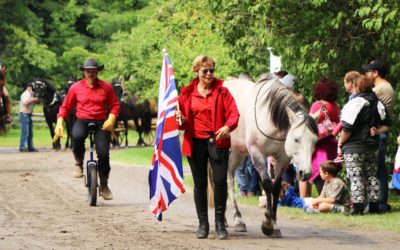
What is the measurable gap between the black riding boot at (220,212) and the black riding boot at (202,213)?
128 mm

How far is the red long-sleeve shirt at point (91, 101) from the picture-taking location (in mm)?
18484

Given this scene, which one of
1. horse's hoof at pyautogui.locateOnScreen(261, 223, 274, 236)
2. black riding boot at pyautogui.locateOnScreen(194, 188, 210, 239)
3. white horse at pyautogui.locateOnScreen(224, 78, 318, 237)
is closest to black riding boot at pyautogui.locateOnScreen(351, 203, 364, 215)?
white horse at pyautogui.locateOnScreen(224, 78, 318, 237)

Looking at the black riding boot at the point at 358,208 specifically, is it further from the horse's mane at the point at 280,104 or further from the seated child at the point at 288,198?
the horse's mane at the point at 280,104

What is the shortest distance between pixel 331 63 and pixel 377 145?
3400mm

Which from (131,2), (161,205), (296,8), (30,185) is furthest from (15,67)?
(161,205)

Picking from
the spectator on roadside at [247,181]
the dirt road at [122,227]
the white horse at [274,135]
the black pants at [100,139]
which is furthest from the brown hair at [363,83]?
the black pants at [100,139]

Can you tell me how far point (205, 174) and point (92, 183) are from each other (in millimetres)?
4448

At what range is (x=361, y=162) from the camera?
16.6m

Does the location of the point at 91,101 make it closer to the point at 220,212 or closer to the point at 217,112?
the point at 217,112

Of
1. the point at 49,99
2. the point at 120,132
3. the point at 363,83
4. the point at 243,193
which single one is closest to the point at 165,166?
the point at 363,83

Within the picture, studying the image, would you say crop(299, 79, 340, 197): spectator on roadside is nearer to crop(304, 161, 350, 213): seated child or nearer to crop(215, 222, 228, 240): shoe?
crop(304, 161, 350, 213): seated child

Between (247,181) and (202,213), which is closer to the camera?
(202,213)

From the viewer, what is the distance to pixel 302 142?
14219 millimetres

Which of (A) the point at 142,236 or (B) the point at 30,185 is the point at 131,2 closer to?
(B) the point at 30,185
